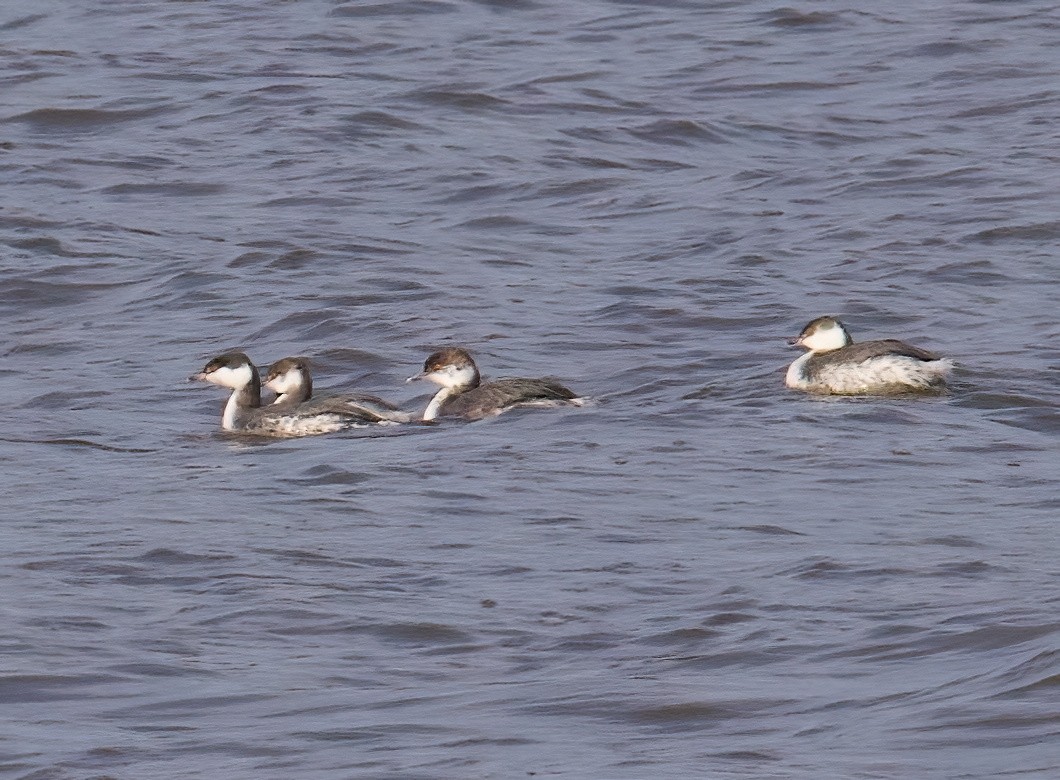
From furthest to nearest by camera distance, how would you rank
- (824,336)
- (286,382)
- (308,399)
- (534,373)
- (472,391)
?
1. (534,373)
2. (824,336)
3. (286,382)
4. (308,399)
5. (472,391)

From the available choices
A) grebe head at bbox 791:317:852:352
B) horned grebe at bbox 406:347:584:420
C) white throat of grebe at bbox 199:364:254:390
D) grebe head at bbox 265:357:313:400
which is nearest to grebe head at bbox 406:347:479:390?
horned grebe at bbox 406:347:584:420

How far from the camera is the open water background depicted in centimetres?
721

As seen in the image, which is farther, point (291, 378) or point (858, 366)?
point (291, 378)

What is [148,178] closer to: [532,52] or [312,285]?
[312,285]

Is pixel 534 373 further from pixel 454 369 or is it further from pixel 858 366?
pixel 858 366

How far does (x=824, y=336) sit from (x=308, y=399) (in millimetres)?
2950

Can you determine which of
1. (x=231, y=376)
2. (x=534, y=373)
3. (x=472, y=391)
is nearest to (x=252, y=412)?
(x=231, y=376)

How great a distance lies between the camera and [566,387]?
1305 cm

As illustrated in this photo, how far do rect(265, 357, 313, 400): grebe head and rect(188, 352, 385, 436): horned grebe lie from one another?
0.11m

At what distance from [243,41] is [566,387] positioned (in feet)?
38.4

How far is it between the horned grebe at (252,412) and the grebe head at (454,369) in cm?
68

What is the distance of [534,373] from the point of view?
538 inches

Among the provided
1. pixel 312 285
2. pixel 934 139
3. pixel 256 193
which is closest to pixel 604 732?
pixel 312 285

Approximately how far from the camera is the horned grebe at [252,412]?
487 inches
